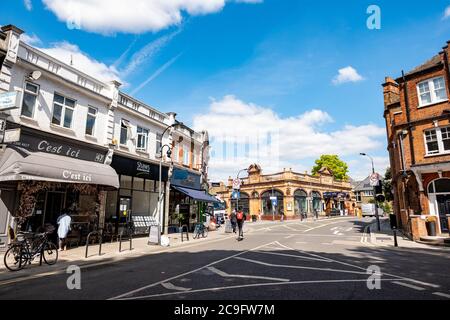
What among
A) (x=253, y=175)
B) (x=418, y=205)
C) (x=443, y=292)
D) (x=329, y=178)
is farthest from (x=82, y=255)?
(x=329, y=178)

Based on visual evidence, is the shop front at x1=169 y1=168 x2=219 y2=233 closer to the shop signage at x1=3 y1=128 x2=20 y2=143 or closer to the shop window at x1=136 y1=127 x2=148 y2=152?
the shop window at x1=136 y1=127 x2=148 y2=152

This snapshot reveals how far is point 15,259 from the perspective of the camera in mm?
9008

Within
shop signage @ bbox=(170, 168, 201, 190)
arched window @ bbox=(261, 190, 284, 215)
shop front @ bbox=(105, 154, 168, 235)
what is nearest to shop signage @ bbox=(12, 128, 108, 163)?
shop front @ bbox=(105, 154, 168, 235)

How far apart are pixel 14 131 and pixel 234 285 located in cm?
1029

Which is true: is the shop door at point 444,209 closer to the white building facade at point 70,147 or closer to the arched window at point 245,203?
the white building facade at point 70,147

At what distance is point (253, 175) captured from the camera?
5247cm

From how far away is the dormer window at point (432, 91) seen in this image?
1838 cm

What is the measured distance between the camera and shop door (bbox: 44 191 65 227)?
1388 centimetres

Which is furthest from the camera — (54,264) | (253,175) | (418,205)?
(253,175)

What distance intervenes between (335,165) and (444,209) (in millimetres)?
49333

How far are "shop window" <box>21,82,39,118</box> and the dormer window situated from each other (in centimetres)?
2249

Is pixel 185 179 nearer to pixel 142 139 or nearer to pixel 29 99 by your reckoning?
pixel 142 139

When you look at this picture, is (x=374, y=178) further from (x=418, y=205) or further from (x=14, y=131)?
(x=14, y=131)

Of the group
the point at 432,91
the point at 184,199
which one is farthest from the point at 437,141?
the point at 184,199
